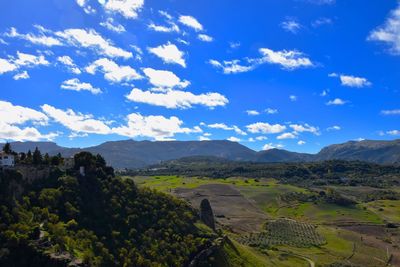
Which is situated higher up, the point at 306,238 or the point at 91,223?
the point at 91,223

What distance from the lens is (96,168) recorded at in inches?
3408

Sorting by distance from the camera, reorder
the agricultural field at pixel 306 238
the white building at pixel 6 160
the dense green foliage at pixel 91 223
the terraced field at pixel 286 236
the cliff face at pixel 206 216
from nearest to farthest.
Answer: the dense green foliage at pixel 91 223, the white building at pixel 6 160, the cliff face at pixel 206 216, the agricultural field at pixel 306 238, the terraced field at pixel 286 236

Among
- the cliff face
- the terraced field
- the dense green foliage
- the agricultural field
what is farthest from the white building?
the terraced field

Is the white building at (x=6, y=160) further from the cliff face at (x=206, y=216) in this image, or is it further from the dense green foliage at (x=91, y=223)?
the cliff face at (x=206, y=216)

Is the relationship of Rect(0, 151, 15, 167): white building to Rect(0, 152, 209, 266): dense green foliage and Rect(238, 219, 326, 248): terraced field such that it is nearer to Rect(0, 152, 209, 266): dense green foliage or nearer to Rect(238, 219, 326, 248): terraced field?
Rect(0, 152, 209, 266): dense green foliage

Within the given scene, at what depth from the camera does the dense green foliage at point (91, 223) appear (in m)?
59.7

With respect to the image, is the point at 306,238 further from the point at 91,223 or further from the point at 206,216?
the point at 91,223

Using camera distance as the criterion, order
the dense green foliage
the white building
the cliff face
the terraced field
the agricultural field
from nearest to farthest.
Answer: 1. the dense green foliage
2. the white building
3. the cliff face
4. the agricultural field
5. the terraced field

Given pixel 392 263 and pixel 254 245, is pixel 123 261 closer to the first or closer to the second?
pixel 254 245

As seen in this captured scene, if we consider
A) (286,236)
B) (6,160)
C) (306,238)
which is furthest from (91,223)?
(306,238)

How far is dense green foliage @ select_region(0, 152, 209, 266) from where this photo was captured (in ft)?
196

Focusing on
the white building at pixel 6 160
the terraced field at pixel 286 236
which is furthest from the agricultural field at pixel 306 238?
the white building at pixel 6 160

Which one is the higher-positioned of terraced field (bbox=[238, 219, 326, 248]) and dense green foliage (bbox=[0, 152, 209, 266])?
dense green foliage (bbox=[0, 152, 209, 266])

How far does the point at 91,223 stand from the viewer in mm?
72688
